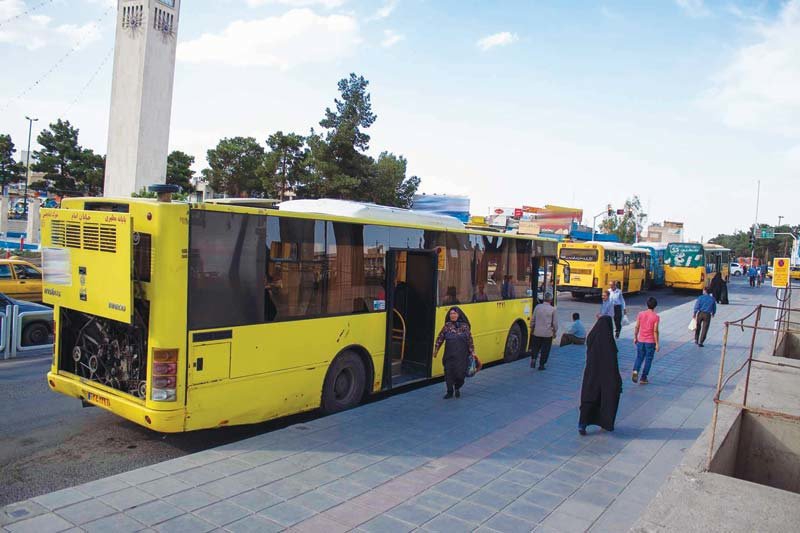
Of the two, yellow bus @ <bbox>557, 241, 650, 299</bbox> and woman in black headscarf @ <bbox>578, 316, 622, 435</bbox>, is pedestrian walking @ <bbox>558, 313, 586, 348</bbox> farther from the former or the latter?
yellow bus @ <bbox>557, 241, 650, 299</bbox>

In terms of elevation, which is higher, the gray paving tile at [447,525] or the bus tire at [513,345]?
the bus tire at [513,345]

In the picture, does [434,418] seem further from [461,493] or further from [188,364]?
[188,364]

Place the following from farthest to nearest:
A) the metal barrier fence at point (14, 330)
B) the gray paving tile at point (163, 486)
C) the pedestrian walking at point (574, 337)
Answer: the pedestrian walking at point (574, 337) → the metal barrier fence at point (14, 330) → the gray paving tile at point (163, 486)

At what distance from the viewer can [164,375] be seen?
6.05 metres

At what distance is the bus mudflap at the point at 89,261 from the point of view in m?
6.12

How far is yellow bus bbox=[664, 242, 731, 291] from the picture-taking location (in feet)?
113

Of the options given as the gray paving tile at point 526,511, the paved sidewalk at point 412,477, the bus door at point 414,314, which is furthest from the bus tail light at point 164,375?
the bus door at point 414,314

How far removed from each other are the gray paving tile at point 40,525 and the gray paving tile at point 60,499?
0.56 feet

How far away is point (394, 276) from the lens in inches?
356

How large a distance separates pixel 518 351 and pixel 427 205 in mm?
41926

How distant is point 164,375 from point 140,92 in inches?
1724

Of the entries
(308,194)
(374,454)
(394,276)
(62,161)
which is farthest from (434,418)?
(62,161)

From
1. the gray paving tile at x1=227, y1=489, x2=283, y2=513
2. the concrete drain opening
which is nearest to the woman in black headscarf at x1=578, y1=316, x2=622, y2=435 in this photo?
the concrete drain opening

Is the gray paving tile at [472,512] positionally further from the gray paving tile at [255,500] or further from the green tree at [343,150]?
the green tree at [343,150]
